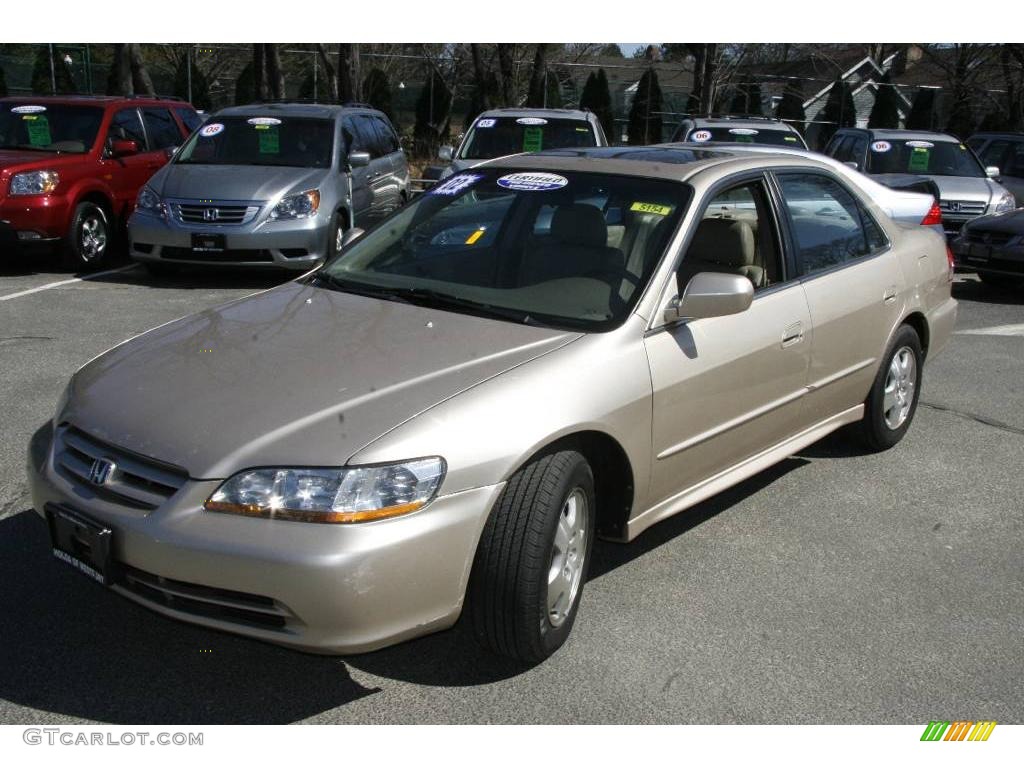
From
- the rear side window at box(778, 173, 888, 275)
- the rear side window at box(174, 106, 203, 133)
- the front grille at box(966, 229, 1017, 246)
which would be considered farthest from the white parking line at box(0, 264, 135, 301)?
the front grille at box(966, 229, 1017, 246)

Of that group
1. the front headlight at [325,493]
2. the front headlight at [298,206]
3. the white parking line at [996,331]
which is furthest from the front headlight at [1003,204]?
the front headlight at [325,493]

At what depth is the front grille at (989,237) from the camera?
11336 mm

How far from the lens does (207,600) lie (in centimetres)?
309

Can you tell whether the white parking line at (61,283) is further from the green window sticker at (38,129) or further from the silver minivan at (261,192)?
the green window sticker at (38,129)

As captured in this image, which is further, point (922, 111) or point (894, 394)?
point (922, 111)

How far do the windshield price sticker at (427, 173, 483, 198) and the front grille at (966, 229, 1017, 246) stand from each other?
327 inches

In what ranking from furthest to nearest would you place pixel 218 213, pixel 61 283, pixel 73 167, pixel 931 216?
1. pixel 73 167
2. pixel 61 283
3. pixel 218 213
4. pixel 931 216

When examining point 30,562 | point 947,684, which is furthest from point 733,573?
point 30,562

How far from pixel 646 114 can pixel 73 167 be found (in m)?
21.2

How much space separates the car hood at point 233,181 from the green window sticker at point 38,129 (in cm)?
177

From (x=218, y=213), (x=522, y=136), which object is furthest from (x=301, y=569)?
(x=522, y=136)

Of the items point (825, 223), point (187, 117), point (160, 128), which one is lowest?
point (825, 223)

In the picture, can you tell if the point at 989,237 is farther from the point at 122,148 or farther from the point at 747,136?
the point at 122,148

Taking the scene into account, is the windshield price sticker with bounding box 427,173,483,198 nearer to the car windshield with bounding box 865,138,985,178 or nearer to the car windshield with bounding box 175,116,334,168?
the car windshield with bounding box 175,116,334,168
